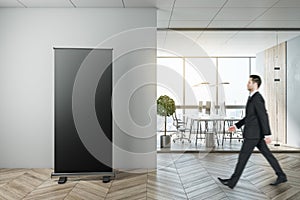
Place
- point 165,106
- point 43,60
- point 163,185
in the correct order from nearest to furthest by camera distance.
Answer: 1. point 163,185
2. point 43,60
3. point 165,106

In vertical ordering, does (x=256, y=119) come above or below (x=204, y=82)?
below

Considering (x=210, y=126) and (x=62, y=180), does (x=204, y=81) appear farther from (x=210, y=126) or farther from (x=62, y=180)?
(x=62, y=180)

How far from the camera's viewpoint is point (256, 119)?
3.66m

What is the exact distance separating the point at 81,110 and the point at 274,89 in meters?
3.83

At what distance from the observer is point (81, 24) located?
4.61 metres

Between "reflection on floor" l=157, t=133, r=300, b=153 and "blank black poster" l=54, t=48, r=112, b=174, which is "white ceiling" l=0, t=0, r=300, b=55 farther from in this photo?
"reflection on floor" l=157, t=133, r=300, b=153

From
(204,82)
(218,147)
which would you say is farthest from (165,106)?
(204,82)

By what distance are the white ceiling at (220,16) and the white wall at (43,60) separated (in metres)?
0.17

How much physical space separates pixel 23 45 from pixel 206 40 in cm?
339

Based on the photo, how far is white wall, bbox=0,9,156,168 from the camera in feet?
15.1

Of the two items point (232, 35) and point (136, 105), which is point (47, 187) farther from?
point (232, 35)

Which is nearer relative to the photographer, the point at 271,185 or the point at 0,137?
the point at 271,185

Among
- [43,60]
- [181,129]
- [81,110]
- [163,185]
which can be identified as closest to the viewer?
[163,185]

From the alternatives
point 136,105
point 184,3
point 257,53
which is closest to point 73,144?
point 136,105
